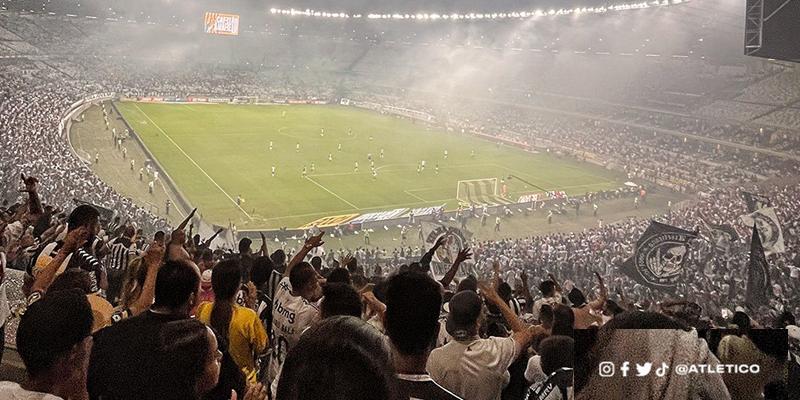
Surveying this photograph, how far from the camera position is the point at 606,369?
2098 millimetres

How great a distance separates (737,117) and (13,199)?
3792cm

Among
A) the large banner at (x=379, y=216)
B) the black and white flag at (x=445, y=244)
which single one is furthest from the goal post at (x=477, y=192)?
the black and white flag at (x=445, y=244)

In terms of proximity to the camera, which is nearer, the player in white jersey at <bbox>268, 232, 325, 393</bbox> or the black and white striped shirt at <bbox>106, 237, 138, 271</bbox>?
the player in white jersey at <bbox>268, 232, 325, 393</bbox>

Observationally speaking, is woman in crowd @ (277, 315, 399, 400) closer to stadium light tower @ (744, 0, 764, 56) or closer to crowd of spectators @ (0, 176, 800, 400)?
crowd of spectators @ (0, 176, 800, 400)

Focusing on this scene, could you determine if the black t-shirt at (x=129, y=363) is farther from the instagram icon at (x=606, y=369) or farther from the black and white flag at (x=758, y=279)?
the black and white flag at (x=758, y=279)

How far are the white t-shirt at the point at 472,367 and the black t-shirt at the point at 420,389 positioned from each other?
0.78 m

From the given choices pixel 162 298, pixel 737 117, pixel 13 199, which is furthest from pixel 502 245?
pixel 737 117

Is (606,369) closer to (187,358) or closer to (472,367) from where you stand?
(472,367)

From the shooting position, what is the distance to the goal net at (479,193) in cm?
3116

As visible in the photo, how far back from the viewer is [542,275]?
17.3 meters

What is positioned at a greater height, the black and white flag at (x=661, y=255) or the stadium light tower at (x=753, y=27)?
the stadium light tower at (x=753, y=27)

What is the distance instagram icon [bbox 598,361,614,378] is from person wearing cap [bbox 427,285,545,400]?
1.08 m

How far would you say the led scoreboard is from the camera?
6047 centimetres

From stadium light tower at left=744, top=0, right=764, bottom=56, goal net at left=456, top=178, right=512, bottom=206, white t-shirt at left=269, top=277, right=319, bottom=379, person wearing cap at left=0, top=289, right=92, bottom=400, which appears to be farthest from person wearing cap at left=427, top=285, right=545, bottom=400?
goal net at left=456, top=178, right=512, bottom=206
